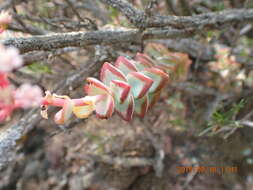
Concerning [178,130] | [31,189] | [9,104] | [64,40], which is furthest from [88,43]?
[31,189]

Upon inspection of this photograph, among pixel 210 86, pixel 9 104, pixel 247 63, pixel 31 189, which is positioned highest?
pixel 9 104

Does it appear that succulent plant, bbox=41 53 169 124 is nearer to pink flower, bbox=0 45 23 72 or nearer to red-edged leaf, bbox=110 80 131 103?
red-edged leaf, bbox=110 80 131 103

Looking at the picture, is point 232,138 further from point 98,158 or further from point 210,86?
point 98,158

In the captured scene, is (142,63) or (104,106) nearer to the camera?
(104,106)

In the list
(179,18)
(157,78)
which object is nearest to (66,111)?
(157,78)

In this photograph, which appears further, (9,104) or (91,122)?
(91,122)

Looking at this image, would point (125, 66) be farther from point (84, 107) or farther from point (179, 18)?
point (179, 18)

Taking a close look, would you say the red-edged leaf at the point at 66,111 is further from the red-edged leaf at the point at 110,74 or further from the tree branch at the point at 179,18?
the tree branch at the point at 179,18
